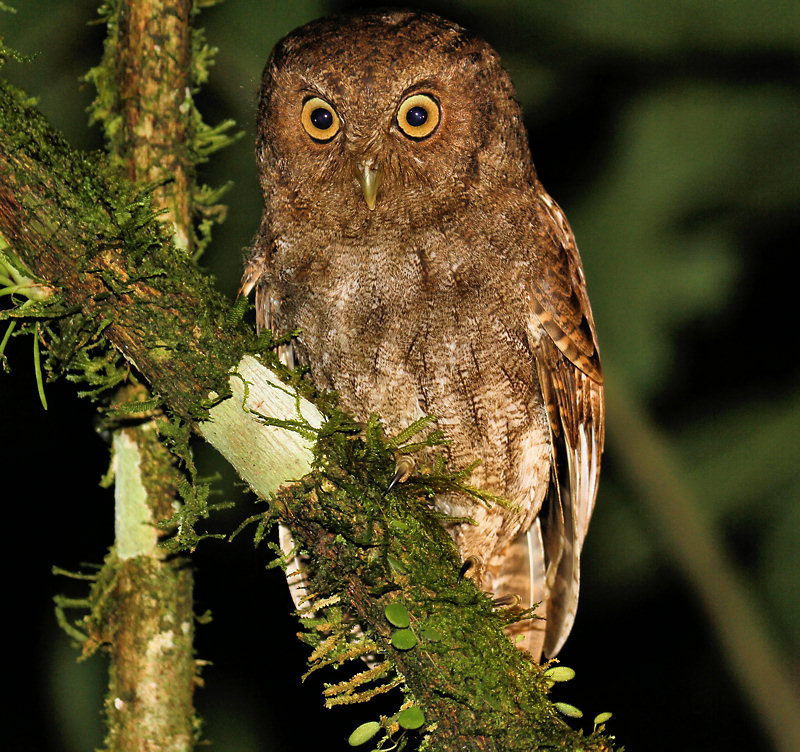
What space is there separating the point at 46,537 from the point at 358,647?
8.10ft

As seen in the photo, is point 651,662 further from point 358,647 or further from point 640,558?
point 358,647

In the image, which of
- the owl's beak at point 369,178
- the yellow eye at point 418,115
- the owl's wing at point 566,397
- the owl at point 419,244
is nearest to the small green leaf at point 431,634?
the owl at point 419,244

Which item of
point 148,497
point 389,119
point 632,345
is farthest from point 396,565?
point 632,345

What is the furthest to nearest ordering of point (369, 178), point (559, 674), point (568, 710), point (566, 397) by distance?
point (566, 397), point (369, 178), point (559, 674), point (568, 710)

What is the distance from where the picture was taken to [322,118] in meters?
2.46

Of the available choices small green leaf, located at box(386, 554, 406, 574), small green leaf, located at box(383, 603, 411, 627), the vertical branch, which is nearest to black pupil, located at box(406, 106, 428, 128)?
the vertical branch

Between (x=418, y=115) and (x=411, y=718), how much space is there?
1.62 m

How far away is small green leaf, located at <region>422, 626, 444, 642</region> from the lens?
1.75 metres

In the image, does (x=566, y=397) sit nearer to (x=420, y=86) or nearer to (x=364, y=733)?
(x=420, y=86)

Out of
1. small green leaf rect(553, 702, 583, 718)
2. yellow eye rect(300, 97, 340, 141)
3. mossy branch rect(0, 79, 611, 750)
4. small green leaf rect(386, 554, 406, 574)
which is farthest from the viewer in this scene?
yellow eye rect(300, 97, 340, 141)

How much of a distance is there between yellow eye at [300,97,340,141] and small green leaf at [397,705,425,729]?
5.23 ft

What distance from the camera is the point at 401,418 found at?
2.52 meters

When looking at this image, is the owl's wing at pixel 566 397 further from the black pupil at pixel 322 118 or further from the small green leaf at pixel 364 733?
the small green leaf at pixel 364 733

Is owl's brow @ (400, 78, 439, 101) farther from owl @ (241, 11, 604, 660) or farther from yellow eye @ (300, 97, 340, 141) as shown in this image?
yellow eye @ (300, 97, 340, 141)
